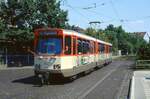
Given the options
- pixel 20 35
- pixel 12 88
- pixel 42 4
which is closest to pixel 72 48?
pixel 12 88

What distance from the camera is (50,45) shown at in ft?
78.2

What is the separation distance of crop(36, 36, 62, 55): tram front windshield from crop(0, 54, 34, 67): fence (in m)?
22.7

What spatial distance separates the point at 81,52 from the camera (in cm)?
2805

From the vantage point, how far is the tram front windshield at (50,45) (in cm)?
2378

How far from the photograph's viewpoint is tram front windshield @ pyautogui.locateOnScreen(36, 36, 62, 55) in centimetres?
2378

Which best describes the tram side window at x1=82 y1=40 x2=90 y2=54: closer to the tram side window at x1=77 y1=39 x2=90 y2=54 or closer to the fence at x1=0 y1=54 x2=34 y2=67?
the tram side window at x1=77 y1=39 x2=90 y2=54

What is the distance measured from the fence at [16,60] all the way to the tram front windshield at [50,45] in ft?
74.6

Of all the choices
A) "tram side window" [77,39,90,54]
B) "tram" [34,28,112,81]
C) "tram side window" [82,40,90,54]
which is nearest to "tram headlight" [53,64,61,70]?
"tram" [34,28,112,81]

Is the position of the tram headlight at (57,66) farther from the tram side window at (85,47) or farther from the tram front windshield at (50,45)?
the tram side window at (85,47)

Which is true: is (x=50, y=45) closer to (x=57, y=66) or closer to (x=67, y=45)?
(x=67, y=45)

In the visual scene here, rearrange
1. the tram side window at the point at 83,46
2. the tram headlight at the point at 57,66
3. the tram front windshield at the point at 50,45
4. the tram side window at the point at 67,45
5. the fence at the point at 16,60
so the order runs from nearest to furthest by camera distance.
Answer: the tram headlight at the point at 57,66 < the tram front windshield at the point at 50,45 < the tram side window at the point at 67,45 < the tram side window at the point at 83,46 < the fence at the point at 16,60

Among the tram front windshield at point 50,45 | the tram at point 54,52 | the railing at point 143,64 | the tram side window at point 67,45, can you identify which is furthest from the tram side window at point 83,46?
the railing at point 143,64

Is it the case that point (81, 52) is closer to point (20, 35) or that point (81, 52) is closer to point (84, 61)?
point (84, 61)

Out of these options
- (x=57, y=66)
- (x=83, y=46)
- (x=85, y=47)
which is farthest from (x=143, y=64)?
(x=57, y=66)
